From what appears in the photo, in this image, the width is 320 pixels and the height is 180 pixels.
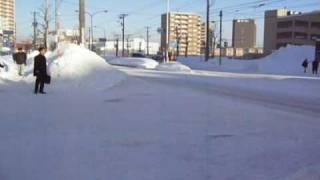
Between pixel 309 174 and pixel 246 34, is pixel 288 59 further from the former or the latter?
pixel 246 34

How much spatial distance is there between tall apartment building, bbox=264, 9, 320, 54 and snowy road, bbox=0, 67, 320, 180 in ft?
373

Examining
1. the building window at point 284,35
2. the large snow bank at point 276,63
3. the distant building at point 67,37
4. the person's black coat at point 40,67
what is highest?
the building window at point 284,35

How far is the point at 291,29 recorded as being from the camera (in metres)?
129

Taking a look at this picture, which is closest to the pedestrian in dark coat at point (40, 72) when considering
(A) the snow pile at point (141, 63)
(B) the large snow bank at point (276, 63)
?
(A) the snow pile at point (141, 63)

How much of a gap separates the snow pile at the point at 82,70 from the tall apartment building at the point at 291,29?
104736mm

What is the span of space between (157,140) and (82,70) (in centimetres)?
1524

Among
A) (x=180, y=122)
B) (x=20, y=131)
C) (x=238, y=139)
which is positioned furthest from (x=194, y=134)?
(x=20, y=131)

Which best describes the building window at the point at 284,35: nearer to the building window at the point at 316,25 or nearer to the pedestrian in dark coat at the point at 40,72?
the building window at the point at 316,25

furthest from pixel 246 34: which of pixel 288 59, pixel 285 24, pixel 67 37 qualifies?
pixel 288 59

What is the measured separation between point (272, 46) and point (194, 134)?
423 feet

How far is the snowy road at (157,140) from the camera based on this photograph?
27.9 feet

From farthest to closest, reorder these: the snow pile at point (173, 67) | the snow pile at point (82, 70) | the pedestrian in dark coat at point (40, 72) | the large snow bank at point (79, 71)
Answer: the snow pile at point (173, 67)
the snow pile at point (82, 70)
the large snow bank at point (79, 71)
the pedestrian in dark coat at point (40, 72)

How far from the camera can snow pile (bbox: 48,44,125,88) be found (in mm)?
24984

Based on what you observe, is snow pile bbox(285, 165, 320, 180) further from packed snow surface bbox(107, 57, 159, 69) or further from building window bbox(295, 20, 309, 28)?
building window bbox(295, 20, 309, 28)
